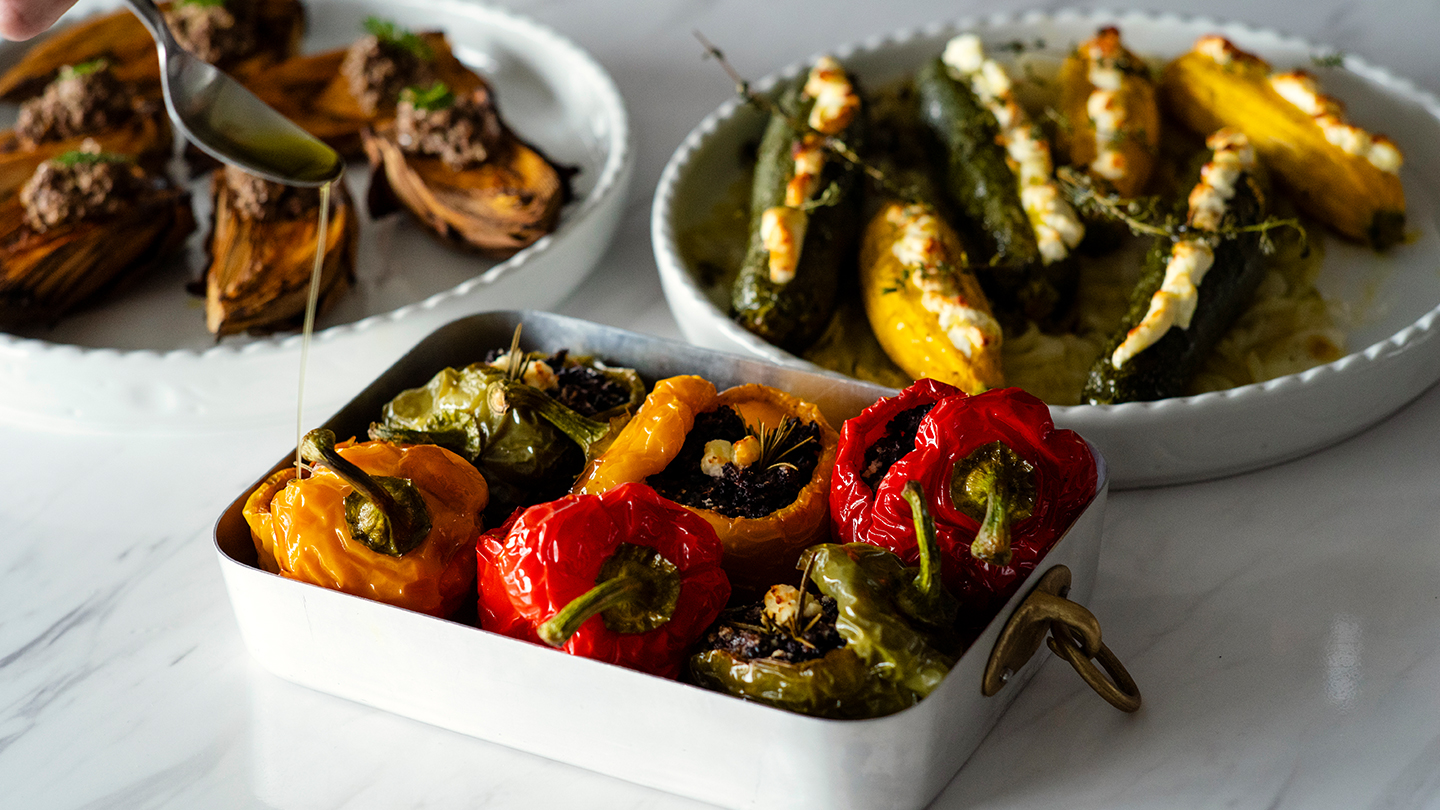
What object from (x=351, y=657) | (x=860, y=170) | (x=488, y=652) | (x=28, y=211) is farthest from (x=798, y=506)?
(x=28, y=211)

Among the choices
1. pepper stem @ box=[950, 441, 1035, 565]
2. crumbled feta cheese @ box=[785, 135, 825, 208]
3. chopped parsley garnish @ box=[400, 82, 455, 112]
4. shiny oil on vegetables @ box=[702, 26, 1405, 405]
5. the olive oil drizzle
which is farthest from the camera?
chopped parsley garnish @ box=[400, 82, 455, 112]

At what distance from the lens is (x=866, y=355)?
167 cm

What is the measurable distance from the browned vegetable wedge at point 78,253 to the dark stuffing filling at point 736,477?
1.08 meters

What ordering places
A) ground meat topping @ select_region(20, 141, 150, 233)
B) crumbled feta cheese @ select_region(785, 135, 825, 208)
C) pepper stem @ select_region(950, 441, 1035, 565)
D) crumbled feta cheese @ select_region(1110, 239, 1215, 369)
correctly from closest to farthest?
pepper stem @ select_region(950, 441, 1035, 565)
crumbled feta cheese @ select_region(1110, 239, 1215, 369)
crumbled feta cheese @ select_region(785, 135, 825, 208)
ground meat topping @ select_region(20, 141, 150, 233)

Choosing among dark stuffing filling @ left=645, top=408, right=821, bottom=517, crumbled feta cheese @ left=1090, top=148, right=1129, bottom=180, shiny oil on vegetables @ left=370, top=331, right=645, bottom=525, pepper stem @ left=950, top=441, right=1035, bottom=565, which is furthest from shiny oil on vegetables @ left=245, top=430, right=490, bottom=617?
crumbled feta cheese @ left=1090, top=148, right=1129, bottom=180

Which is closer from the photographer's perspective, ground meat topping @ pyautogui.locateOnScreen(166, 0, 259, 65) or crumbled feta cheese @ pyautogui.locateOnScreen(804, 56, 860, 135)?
crumbled feta cheese @ pyautogui.locateOnScreen(804, 56, 860, 135)

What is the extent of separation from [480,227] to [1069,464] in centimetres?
104

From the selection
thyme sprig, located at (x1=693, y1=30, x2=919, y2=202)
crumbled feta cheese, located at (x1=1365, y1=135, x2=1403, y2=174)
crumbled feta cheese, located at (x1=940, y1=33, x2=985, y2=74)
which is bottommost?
thyme sprig, located at (x1=693, y1=30, x2=919, y2=202)

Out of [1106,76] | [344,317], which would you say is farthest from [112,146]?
[1106,76]

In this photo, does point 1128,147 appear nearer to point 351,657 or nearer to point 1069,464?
point 1069,464

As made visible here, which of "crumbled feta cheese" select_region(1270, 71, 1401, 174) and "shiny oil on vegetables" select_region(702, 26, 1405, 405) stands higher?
"crumbled feta cheese" select_region(1270, 71, 1401, 174)

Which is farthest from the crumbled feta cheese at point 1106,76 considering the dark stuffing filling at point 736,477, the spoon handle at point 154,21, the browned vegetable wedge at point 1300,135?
the spoon handle at point 154,21

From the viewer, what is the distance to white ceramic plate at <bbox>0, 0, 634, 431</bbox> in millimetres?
1625

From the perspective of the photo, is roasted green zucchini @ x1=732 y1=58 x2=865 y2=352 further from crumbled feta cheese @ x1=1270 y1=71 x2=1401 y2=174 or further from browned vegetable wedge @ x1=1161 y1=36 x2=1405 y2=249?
crumbled feta cheese @ x1=1270 y1=71 x2=1401 y2=174
